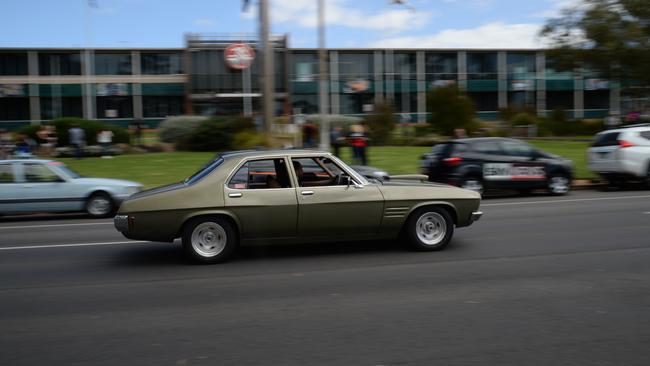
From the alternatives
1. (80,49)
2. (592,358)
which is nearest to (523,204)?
(592,358)

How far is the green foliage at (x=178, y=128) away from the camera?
3204cm

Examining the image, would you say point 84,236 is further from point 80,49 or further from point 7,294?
point 80,49

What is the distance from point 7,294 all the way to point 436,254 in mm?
5173

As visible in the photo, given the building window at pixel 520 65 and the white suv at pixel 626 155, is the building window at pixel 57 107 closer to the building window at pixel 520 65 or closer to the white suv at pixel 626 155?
the building window at pixel 520 65

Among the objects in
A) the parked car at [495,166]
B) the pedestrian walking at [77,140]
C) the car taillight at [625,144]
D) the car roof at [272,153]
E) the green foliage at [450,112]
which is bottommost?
the parked car at [495,166]

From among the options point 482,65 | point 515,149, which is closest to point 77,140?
point 515,149

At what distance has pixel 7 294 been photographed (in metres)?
7.02

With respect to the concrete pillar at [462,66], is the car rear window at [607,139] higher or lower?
lower

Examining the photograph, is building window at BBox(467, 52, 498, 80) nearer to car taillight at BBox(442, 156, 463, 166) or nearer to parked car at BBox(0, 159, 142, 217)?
car taillight at BBox(442, 156, 463, 166)

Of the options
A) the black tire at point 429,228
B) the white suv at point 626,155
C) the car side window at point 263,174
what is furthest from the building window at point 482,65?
the car side window at point 263,174

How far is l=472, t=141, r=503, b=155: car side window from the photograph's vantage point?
53.5ft

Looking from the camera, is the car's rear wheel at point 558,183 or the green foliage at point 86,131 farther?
the green foliage at point 86,131

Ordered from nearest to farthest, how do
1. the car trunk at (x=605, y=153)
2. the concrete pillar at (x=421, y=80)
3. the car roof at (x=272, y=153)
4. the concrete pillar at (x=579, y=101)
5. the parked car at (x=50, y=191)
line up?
1. the car roof at (x=272, y=153)
2. the parked car at (x=50, y=191)
3. the car trunk at (x=605, y=153)
4. the concrete pillar at (x=421, y=80)
5. the concrete pillar at (x=579, y=101)

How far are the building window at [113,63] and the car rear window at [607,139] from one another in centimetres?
5435
